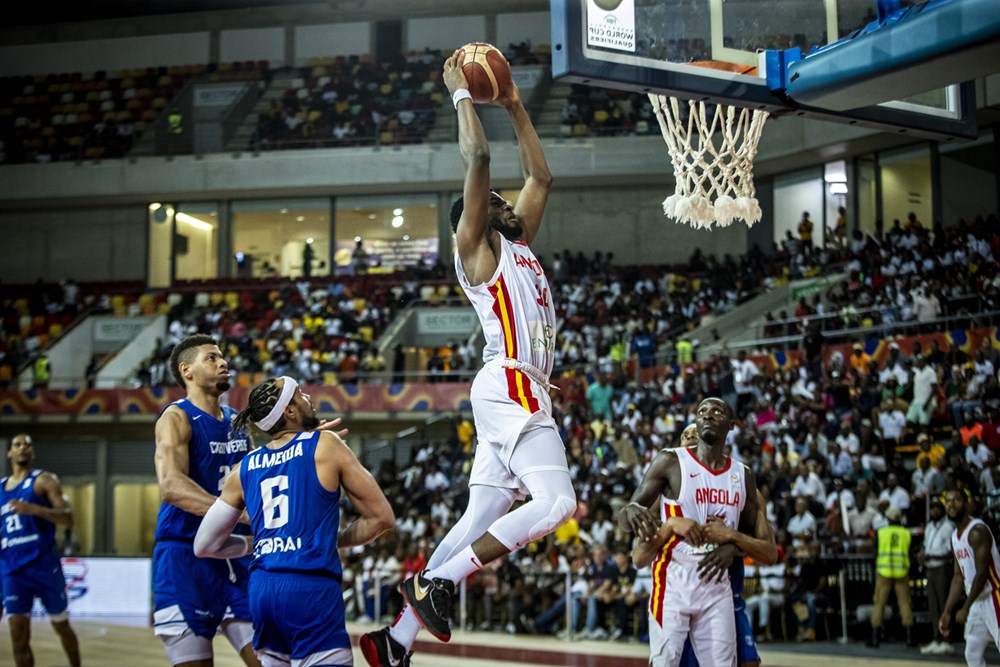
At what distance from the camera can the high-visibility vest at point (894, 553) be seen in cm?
1288

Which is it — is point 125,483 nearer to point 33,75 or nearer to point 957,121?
point 33,75

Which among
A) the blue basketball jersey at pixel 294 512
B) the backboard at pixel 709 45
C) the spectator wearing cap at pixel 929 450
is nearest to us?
the blue basketball jersey at pixel 294 512

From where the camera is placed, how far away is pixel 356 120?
31.2 meters

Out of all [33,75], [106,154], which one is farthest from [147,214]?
[33,75]

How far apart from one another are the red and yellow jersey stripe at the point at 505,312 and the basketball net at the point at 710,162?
2893 millimetres

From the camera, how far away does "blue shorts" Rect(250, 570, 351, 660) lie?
15.8 feet

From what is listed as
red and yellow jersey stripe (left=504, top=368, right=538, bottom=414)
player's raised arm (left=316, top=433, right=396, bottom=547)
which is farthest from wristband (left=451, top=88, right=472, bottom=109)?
player's raised arm (left=316, top=433, right=396, bottom=547)

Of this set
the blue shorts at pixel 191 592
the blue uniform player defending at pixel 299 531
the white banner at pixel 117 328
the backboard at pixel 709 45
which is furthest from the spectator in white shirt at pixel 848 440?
the white banner at pixel 117 328

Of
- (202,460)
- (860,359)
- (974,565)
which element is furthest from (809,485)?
(202,460)

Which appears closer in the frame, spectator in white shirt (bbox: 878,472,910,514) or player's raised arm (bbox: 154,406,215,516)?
player's raised arm (bbox: 154,406,215,516)

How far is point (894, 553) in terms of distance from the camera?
1289cm

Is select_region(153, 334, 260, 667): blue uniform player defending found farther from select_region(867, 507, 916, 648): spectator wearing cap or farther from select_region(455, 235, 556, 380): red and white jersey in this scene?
select_region(867, 507, 916, 648): spectator wearing cap

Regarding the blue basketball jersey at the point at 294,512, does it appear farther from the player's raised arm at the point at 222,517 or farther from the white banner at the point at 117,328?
the white banner at the point at 117,328

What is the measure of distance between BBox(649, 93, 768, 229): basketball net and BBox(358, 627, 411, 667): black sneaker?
404 centimetres
